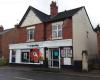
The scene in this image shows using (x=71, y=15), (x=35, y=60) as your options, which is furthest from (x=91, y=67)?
(x=35, y=60)

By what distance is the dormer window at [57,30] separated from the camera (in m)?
29.1

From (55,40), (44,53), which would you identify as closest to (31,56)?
(44,53)

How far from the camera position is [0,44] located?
1666 inches

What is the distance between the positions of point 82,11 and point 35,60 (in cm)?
1024

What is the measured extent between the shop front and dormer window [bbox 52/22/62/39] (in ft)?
3.80

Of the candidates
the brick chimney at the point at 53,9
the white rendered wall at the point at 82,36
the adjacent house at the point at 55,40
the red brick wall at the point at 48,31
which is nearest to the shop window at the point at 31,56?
the adjacent house at the point at 55,40

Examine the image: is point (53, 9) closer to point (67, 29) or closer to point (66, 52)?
point (67, 29)

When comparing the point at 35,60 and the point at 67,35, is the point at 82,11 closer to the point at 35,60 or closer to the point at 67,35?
the point at 67,35

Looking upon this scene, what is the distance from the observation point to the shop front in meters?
27.3

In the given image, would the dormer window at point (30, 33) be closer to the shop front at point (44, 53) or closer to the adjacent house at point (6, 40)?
the shop front at point (44, 53)

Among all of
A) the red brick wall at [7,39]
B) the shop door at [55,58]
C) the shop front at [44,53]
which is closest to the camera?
the shop front at [44,53]

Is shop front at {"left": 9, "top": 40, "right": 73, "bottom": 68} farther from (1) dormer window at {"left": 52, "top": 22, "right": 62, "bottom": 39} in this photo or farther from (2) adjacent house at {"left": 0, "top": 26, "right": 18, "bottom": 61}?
(2) adjacent house at {"left": 0, "top": 26, "right": 18, "bottom": 61}

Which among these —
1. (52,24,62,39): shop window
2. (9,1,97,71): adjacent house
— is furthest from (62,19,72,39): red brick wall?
(52,24,62,39): shop window

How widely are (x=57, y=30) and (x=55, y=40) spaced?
1665 millimetres
